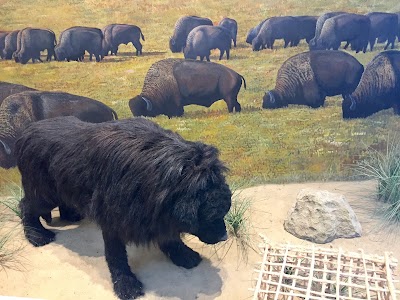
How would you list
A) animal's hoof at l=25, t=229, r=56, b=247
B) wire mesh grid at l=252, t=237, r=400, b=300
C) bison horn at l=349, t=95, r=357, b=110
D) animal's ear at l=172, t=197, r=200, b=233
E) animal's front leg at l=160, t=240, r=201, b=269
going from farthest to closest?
bison horn at l=349, t=95, r=357, b=110, animal's hoof at l=25, t=229, r=56, b=247, animal's front leg at l=160, t=240, r=201, b=269, animal's ear at l=172, t=197, r=200, b=233, wire mesh grid at l=252, t=237, r=400, b=300

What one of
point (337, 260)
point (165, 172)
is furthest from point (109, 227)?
point (337, 260)

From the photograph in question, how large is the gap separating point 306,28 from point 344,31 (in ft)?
1.25

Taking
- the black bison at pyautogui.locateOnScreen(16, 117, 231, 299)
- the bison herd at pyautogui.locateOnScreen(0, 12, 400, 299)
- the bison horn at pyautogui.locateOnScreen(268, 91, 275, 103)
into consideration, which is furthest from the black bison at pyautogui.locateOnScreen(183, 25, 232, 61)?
the black bison at pyautogui.locateOnScreen(16, 117, 231, 299)

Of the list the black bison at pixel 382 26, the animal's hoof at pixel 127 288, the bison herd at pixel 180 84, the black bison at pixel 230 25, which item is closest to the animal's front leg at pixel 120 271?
the animal's hoof at pixel 127 288

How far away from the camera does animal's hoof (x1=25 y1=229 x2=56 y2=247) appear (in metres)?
3.35

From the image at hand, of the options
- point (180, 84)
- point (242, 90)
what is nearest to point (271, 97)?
point (242, 90)

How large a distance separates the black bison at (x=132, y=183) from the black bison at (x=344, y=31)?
6.62ft

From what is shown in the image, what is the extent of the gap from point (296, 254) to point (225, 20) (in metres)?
2.40

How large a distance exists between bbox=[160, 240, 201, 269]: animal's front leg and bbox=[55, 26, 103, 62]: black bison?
2049mm

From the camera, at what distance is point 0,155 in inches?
163

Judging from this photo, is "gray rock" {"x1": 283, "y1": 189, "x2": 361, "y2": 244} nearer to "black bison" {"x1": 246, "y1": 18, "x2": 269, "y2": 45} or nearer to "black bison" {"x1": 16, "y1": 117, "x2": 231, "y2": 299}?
"black bison" {"x1": 16, "y1": 117, "x2": 231, "y2": 299}

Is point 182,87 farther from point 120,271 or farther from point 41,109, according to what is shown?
point 120,271

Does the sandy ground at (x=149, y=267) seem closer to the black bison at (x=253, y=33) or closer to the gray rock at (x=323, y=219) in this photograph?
the gray rock at (x=323, y=219)

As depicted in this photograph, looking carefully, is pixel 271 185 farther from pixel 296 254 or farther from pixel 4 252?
pixel 4 252
